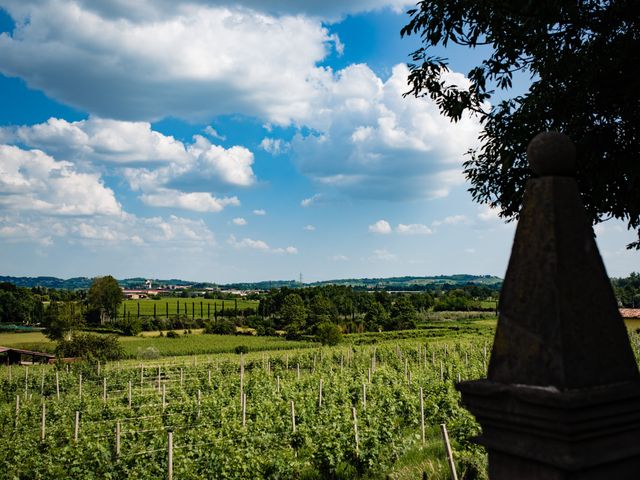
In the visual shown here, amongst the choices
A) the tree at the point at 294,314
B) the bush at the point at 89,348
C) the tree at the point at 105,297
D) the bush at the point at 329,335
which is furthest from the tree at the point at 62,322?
the tree at the point at 294,314

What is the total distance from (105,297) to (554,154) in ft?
338

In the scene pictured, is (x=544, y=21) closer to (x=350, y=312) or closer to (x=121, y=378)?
(x=121, y=378)

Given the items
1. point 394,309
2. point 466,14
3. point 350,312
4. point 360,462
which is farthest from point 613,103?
point 350,312

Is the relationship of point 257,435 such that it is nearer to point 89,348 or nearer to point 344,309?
point 89,348

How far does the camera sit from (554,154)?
2.34 meters

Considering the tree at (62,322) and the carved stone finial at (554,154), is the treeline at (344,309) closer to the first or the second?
the tree at (62,322)

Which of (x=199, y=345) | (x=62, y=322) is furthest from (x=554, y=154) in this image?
(x=62, y=322)

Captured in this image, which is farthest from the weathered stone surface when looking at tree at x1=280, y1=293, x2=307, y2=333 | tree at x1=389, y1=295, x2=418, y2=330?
tree at x1=389, y1=295, x2=418, y2=330

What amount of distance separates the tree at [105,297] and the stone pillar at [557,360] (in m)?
101

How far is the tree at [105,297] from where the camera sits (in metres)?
97.4

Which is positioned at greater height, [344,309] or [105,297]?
[105,297]

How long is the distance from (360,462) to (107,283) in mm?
91978

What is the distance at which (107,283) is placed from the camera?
97062 millimetres

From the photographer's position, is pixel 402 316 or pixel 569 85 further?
pixel 402 316
